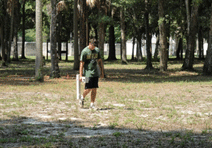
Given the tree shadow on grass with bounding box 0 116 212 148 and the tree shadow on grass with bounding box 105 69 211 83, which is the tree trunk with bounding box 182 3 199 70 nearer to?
the tree shadow on grass with bounding box 105 69 211 83

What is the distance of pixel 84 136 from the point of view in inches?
292

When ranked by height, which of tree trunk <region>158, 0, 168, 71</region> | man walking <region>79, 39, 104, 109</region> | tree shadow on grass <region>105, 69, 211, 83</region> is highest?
tree trunk <region>158, 0, 168, 71</region>

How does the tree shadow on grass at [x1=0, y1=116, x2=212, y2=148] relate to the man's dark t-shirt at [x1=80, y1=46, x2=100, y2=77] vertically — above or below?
below

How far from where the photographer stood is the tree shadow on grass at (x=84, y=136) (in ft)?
22.0

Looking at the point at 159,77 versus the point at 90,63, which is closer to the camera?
the point at 90,63

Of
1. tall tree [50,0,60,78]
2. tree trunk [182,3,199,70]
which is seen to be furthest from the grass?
tree trunk [182,3,199,70]

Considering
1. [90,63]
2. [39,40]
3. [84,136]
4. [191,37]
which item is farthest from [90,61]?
[191,37]

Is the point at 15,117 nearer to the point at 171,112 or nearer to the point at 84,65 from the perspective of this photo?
the point at 84,65

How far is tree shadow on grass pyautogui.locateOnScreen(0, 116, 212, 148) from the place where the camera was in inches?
264

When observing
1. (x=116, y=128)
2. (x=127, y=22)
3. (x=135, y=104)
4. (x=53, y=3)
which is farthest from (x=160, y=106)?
(x=127, y=22)

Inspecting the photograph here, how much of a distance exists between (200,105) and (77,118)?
4205 mm

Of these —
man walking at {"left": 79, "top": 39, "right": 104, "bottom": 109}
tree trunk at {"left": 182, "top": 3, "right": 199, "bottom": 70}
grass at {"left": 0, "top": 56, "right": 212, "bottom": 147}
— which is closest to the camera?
grass at {"left": 0, "top": 56, "right": 212, "bottom": 147}

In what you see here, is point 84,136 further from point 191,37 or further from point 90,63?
point 191,37

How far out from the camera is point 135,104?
11.8 m
